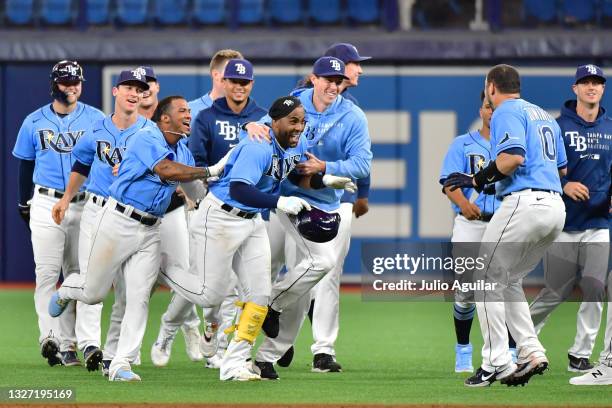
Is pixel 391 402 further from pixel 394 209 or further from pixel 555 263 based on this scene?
pixel 394 209

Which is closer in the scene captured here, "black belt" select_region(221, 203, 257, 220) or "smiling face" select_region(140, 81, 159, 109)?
"black belt" select_region(221, 203, 257, 220)

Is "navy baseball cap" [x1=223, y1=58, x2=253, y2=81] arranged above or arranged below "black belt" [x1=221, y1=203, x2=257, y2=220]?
above

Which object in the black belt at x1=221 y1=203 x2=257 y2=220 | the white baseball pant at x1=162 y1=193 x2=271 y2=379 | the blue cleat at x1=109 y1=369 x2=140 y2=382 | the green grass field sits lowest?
the green grass field

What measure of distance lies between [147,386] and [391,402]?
1.64 m

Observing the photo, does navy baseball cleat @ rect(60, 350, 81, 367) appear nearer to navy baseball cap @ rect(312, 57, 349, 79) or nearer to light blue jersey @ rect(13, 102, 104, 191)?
light blue jersey @ rect(13, 102, 104, 191)

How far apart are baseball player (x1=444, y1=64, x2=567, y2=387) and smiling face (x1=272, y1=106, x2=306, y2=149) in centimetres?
104

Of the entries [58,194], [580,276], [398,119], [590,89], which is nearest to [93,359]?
[58,194]

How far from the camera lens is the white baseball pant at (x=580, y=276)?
30.8 feet

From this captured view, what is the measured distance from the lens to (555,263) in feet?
31.4

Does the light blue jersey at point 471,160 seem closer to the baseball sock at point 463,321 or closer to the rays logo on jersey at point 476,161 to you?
the rays logo on jersey at point 476,161

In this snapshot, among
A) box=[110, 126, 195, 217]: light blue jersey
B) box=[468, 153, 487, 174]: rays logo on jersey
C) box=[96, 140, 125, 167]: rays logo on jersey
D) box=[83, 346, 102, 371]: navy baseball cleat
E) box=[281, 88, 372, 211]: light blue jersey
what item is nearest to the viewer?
box=[110, 126, 195, 217]: light blue jersey

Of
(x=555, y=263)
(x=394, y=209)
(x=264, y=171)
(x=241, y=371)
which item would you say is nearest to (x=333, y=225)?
(x=264, y=171)

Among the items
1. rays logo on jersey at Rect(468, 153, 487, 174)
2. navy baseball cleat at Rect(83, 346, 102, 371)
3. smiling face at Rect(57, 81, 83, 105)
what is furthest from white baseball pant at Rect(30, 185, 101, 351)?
rays logo on jersey at Rect(468, 153, 487, 174)

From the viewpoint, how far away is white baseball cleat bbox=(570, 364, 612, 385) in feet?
26.9
